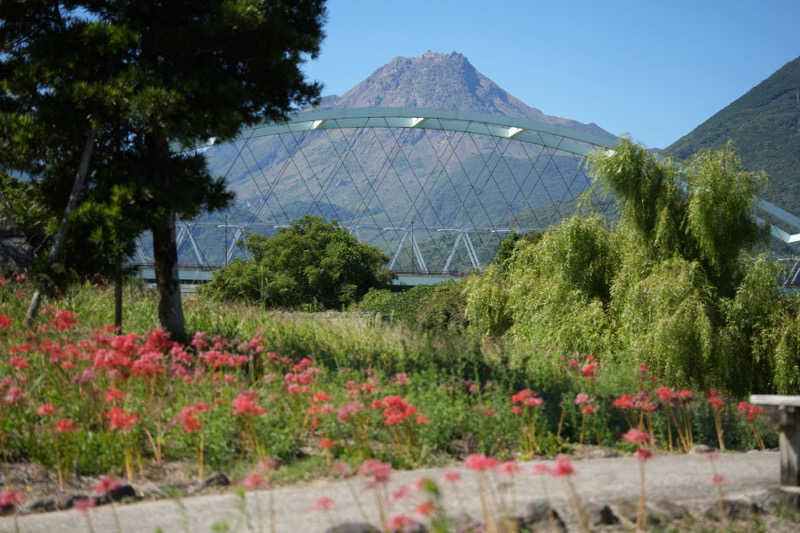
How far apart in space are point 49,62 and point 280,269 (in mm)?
14252

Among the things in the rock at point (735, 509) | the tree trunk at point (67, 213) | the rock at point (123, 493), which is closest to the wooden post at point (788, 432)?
the rock at point (735, 509)

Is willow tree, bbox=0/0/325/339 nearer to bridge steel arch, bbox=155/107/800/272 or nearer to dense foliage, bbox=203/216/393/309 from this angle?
dense foliage, bbox=203/216/393/309

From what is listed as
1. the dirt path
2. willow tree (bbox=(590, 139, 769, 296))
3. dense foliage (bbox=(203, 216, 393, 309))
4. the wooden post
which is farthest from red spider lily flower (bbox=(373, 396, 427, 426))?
dense foliage (bbox=(203, 216, 393, 309))

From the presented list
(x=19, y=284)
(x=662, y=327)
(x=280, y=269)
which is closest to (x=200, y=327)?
(x=19, y=284)

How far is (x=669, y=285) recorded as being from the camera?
29.1ft

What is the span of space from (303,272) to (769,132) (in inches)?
3056

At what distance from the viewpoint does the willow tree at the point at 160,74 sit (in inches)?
262

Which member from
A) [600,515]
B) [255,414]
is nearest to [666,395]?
[600,515]

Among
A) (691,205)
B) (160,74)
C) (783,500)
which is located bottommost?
(783,500)

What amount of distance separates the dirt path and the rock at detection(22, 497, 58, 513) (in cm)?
9

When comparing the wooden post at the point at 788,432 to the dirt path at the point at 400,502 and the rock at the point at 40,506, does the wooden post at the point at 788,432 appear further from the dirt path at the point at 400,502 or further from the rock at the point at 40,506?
the rock at the point at 40,506

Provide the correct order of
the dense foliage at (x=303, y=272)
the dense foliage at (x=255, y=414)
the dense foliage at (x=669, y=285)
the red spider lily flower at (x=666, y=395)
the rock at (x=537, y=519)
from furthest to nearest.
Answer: the dense foliage at (x=303, y=272), the dense foliage at (x=669, y=285), the red spider lily flower at (x=666, y=395), the dense foliage at (x=255, y=414), the rock at (x=537, y=519)

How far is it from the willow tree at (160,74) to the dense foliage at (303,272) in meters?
11.9

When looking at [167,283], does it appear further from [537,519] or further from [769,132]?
[769,132]
